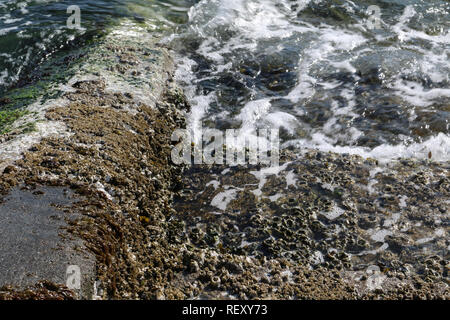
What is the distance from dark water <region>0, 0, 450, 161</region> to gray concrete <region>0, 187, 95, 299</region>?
11.4 feet

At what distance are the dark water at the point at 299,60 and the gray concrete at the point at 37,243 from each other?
3486mm

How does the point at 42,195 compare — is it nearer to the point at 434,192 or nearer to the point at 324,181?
the point at 324,181

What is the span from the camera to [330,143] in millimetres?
7023

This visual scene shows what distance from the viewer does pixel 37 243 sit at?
3.80 meters

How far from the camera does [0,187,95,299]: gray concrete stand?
3.56 meters

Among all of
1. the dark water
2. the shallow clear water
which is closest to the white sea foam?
the dark water

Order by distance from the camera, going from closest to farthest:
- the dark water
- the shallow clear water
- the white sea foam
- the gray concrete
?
1. the gray concrete
2. the white sea foam
3. the dark water
4. the shallow clear water

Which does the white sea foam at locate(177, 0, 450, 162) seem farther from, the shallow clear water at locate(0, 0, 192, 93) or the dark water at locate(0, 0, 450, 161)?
the shallow clear water at locate(0, 0, 192, 93)

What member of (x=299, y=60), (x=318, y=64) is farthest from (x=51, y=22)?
(x=318, y=64)

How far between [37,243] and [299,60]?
7399mm

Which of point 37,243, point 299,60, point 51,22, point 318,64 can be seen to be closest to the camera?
point 37,243

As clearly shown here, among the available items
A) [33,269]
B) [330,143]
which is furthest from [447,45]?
[33,269]

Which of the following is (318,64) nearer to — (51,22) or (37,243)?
(51,22)

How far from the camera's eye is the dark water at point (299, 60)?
740 cm
